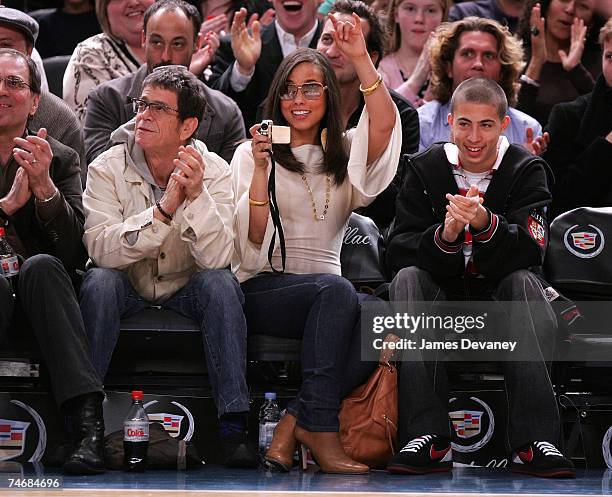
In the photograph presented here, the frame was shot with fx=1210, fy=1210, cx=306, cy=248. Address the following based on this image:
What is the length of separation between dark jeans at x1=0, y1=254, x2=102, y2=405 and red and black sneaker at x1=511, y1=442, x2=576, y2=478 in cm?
152

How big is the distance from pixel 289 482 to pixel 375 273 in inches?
49.1

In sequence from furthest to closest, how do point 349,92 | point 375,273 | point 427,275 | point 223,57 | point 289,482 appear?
1. point 223,57
2. point 349,92
3. point 375,273
4. point 427,275
5. point 289,482

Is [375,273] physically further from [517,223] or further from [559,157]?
[559,157]

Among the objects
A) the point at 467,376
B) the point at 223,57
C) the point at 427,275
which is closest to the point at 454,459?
the point at 467,376

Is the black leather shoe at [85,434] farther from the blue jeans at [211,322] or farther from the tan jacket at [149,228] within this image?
the tan jacket at [149,228]

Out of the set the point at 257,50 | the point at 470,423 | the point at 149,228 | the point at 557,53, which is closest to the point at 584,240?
the point at 470,423

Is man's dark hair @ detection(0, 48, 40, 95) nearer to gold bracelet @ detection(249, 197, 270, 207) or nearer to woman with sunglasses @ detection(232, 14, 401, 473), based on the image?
woman with sunglasses @ detection(232, 14, 401, 473)

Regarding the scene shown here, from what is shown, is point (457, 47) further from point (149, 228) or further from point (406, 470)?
point (406, 470)

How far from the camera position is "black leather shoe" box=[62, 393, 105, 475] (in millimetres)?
4055

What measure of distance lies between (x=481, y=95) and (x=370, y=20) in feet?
3.97

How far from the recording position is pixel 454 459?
15.4ft

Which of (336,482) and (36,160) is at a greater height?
(36,160)

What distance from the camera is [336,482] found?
401 cm

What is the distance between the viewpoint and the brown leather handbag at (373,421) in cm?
441
